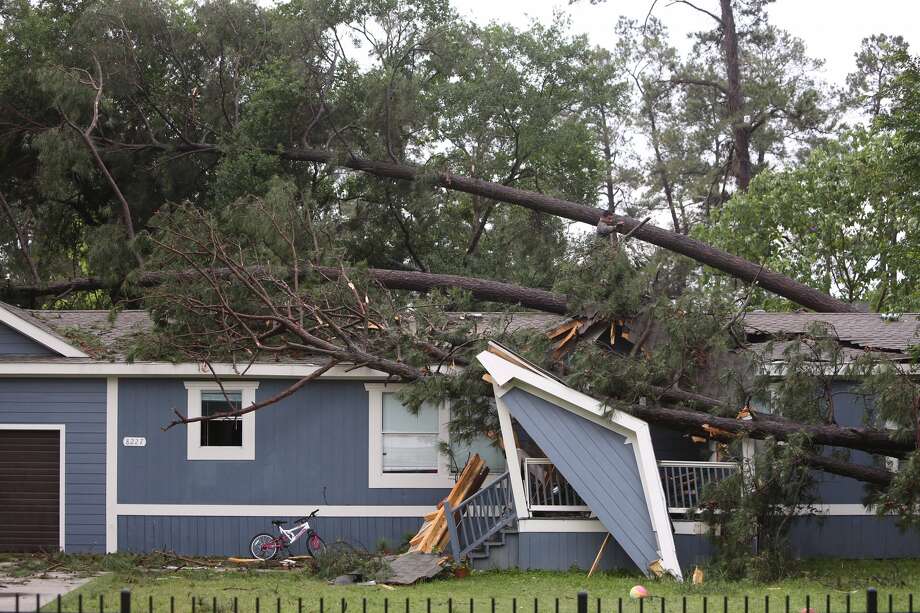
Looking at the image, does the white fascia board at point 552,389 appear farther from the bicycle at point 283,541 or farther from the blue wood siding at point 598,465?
the bicycle at point 283,541

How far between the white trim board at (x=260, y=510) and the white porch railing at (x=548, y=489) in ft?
5.80

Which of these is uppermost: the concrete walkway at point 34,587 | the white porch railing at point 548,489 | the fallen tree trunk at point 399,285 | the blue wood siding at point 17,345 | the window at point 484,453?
the fallen tree trunk at point 399,285

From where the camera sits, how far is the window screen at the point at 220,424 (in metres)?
14.9

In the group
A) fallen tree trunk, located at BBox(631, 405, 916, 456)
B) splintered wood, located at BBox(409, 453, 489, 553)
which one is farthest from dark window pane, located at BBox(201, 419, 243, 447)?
fallen tree trunk, located at BBox(631, 405, 916, 456)

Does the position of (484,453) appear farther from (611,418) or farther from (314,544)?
(611,418)

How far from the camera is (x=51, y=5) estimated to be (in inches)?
1062

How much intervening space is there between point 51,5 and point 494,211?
1295 cm

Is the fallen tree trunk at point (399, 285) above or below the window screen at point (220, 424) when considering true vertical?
above

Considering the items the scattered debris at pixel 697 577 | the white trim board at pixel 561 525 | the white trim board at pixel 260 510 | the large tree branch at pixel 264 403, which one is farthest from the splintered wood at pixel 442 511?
the scattered debris at pixel 697 577

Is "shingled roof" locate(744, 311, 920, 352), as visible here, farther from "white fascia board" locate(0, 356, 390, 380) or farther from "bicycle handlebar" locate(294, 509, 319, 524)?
"bicycle handlebar" locate(294, 509, 319, 524)

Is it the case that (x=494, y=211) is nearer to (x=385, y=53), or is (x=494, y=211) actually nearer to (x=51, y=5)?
(x=385, y=53)

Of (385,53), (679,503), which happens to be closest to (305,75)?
(385,53)

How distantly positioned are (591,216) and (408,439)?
9.02 metres

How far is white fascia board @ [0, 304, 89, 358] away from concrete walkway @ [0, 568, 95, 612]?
10.0ft
